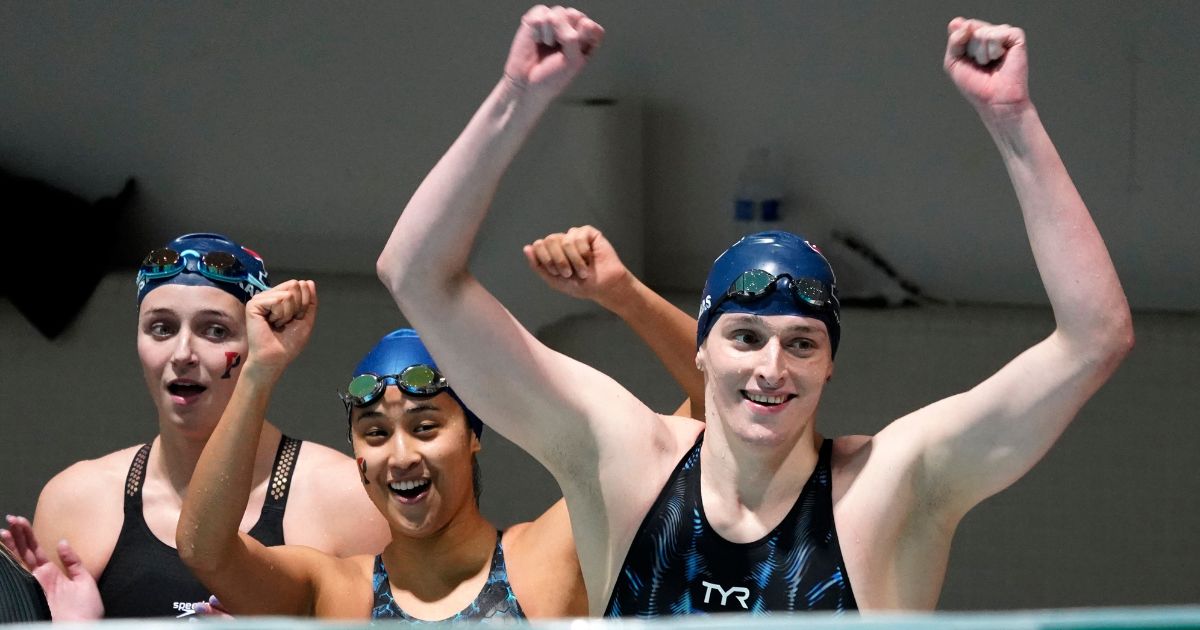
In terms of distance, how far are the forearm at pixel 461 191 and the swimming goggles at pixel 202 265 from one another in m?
1.22

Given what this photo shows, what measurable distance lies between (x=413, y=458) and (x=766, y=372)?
94 centimetres

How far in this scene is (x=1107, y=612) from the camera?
1.60m

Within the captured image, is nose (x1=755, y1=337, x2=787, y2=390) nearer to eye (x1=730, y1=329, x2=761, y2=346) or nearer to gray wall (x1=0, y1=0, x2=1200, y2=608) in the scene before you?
eye (x1=730, y1=329, x2=761, y2=346)

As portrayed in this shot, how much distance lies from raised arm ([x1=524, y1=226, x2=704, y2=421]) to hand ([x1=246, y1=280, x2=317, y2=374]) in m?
0.52

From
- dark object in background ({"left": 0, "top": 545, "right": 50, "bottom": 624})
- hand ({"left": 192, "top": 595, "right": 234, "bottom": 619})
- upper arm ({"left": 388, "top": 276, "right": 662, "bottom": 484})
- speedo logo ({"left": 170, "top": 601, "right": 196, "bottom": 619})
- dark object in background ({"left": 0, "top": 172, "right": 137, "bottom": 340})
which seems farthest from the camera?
dark object in background ({"left": 0, "top": 172, "right": 137, "bottom": 340})

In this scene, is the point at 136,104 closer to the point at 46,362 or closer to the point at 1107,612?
the point at 46,362

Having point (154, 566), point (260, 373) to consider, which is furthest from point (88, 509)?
point (260, 373)

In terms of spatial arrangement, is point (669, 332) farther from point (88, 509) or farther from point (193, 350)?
point (88, 509)

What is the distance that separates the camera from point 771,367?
2.87 m

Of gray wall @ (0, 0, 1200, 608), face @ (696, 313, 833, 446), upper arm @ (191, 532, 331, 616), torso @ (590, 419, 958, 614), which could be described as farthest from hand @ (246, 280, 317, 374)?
gray wall @ (0, 0, 1200, 608)

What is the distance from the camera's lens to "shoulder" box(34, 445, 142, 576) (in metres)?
3.93

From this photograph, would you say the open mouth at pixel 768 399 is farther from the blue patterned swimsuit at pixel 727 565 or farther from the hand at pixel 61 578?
the hand at pixel 61 578

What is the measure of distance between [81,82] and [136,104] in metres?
0.31

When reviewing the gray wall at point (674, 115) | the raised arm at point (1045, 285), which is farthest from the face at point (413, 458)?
the gray wall at point (674, 115)
